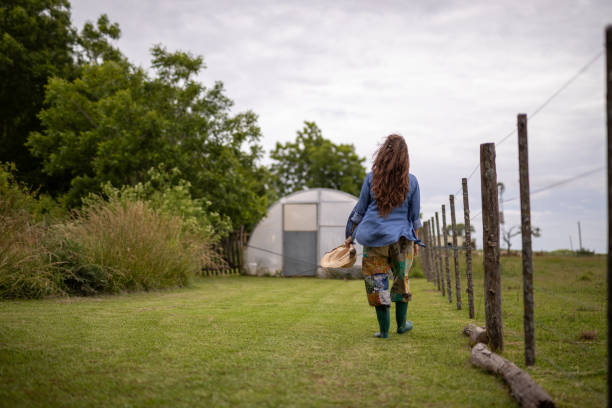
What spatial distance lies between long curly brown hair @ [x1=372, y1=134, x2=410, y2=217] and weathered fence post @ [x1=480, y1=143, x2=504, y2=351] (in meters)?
0.66

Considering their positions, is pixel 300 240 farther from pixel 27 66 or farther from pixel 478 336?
pixel 478 336

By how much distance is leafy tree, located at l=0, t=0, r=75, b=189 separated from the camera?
2084cm

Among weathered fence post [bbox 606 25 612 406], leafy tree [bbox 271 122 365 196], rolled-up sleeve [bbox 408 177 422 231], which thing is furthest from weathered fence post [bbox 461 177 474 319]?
leafy tree [bbox 271 122 365 196]

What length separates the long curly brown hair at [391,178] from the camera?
4.55 meters

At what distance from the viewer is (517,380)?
2.80 metres

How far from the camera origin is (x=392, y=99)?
14555 millimetres

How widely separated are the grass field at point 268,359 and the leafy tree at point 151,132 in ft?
35.3

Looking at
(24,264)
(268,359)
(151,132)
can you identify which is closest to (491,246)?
(268,359)

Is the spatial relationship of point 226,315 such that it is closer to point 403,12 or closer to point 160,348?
point 160,348

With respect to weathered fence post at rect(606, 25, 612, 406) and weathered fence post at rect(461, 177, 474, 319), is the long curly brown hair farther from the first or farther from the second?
weathered fence post at rect(606, 25, 612, 406)

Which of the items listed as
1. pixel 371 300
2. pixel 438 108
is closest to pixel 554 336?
pixel 371 300

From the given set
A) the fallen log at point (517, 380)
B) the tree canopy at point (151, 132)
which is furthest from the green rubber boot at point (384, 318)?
the tree canopy at point (151, 132)

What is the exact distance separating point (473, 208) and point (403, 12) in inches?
211

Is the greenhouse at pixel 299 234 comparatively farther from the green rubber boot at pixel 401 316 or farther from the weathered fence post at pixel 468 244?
the green rubber boot at pixel 401 316
